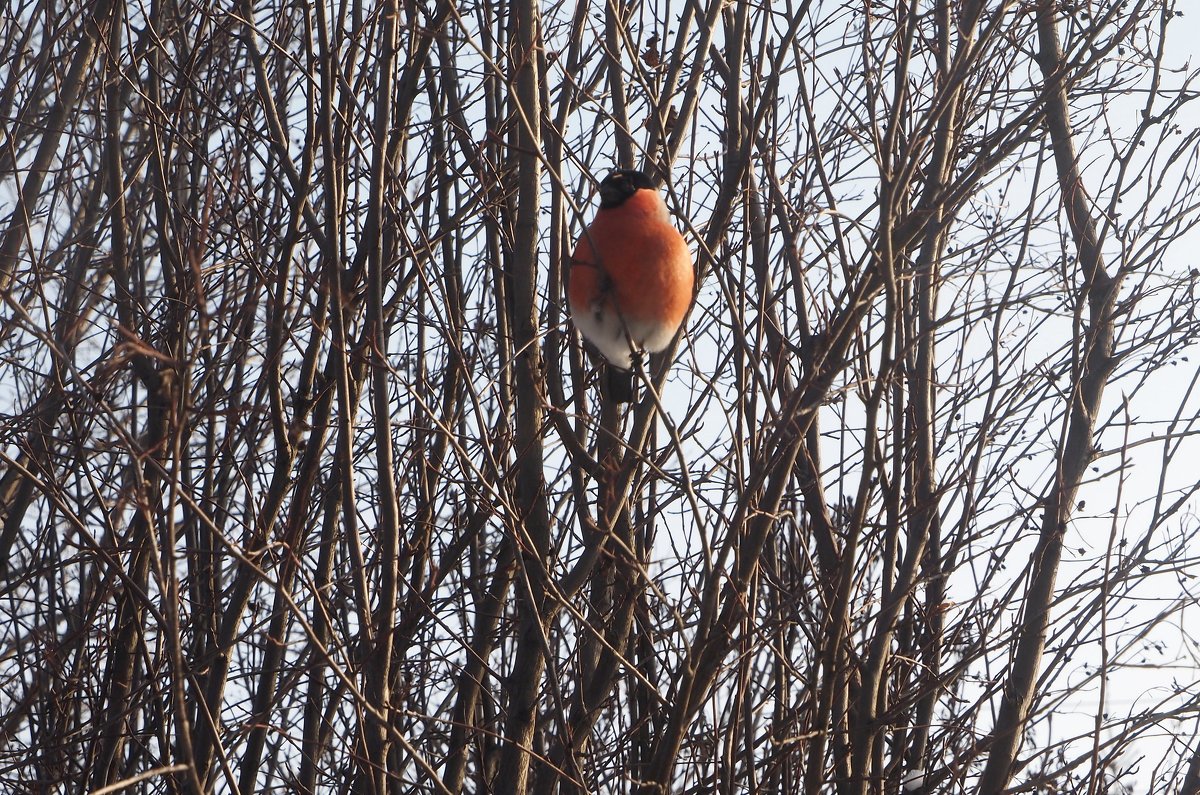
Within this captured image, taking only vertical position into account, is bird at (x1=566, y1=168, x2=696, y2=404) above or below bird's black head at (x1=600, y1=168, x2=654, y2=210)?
below

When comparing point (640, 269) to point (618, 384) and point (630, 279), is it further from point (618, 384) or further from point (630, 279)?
point (618, 384)

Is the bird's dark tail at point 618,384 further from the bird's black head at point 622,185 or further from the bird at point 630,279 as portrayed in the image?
the bird's black head at point 622,185

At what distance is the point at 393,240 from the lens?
3971 millimetres

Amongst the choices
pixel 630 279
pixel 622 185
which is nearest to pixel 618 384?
pixel 630 279

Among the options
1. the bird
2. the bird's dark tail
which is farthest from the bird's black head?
the bird's dark tail

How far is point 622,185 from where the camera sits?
363 cm

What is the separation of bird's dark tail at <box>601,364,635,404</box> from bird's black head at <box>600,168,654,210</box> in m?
0.50

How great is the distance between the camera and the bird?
12.1ft

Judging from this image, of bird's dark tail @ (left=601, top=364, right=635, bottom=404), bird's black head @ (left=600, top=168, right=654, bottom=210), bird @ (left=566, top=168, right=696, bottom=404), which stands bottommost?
bird's dark tail @ (left=601, top=364, right=635, bottom=404)

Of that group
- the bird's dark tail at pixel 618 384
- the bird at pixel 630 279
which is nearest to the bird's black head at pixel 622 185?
the bird at pixel 630 279

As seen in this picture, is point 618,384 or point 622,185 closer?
point 622,185

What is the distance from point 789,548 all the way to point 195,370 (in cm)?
203

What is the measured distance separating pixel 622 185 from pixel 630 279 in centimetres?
29

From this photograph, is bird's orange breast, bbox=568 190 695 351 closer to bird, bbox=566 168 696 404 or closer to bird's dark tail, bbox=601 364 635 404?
bird, bbox=566 168 696 404
